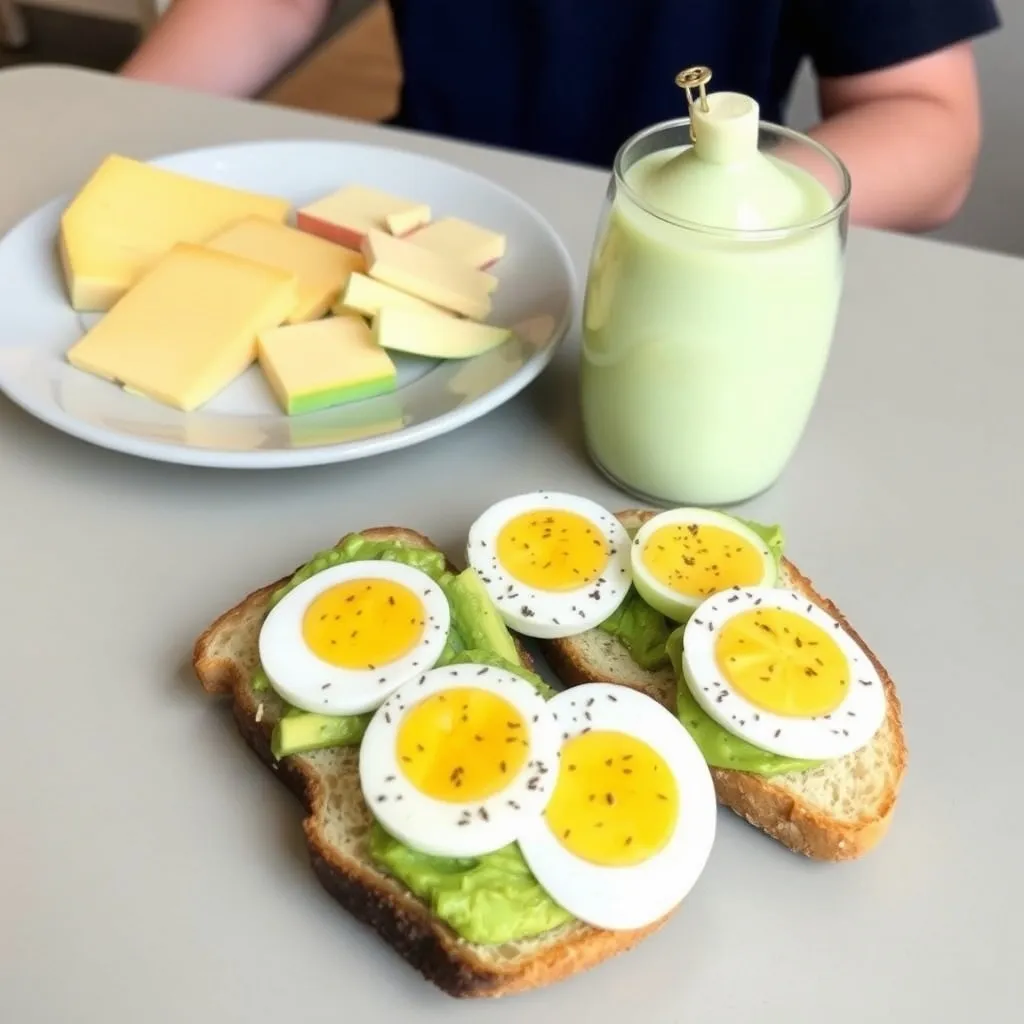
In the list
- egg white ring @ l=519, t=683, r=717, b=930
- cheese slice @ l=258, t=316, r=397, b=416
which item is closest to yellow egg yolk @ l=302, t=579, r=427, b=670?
egg white ring @ l=519, t=683, r=717, b=930

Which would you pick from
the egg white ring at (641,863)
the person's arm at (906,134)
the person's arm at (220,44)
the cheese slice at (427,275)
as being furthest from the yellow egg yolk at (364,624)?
the person's arm at (220,44)

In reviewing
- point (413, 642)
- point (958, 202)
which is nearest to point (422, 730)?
point (413, 642)

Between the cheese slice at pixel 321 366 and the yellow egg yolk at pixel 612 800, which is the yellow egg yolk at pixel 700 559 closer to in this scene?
the yellow egg yolk at pixel 612 800

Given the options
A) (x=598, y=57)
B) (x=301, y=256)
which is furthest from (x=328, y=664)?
(x=598, y=57)

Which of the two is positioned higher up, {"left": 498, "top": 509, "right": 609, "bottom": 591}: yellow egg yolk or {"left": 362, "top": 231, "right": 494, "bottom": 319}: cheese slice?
{"left": 362, "top": 231, "right": 494, "bottom": 319}: cheese slice

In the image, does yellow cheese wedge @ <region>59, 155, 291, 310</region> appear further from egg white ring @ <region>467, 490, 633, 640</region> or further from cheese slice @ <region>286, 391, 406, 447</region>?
egg white ring @ <region>467, 490, 633, 640</region>

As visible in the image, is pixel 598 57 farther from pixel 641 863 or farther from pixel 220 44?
pixel 641 863

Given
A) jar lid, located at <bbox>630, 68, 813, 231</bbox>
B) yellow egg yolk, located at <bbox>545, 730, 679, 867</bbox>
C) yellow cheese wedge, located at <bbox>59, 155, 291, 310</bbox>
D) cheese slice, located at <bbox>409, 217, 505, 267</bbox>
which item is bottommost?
yellow egg yolk, located at <bbox>545, 730, 679, 867</bbox>
